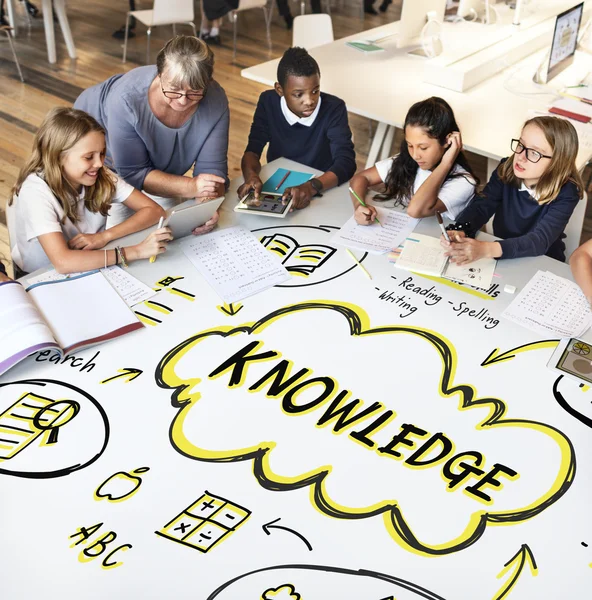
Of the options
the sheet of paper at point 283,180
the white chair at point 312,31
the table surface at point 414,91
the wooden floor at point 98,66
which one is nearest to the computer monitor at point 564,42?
the table surface at point 414,91

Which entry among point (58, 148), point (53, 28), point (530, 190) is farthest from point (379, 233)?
point (53, 28)

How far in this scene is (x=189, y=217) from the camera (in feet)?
6.70

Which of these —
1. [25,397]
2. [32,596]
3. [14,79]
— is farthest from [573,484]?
[14,79]

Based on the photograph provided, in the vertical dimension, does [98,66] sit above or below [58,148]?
below

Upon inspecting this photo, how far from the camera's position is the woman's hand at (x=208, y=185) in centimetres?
234

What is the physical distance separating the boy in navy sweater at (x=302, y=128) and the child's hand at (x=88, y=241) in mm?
534

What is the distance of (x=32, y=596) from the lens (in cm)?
115

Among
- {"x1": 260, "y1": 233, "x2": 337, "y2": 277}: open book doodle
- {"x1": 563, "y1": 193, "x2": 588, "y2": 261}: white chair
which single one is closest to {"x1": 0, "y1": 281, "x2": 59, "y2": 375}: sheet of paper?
{"x1": 260, "y1": 233, "x2": 337, "y2": 277}: open book doodle

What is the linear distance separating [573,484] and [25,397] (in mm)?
1227

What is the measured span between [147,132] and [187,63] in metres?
0.33

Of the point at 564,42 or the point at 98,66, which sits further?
the point at 98,66

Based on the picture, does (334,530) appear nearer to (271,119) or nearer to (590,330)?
(590,330)

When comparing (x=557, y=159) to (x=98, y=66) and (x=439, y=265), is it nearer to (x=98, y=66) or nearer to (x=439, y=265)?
(x=439, y=265)

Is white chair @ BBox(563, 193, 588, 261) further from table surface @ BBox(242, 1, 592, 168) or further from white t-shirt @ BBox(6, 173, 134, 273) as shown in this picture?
white t-shirt @ BBox(6, 173, 134, 273)
